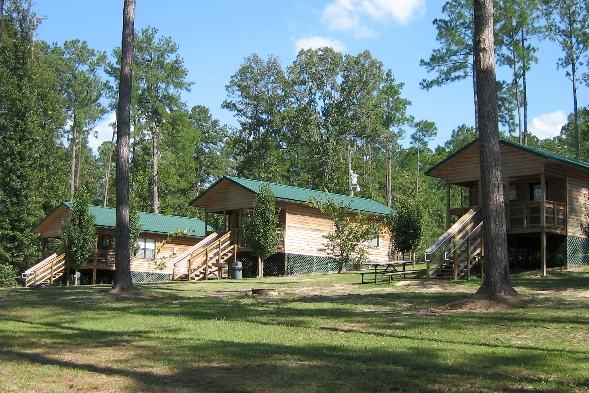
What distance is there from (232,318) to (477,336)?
5152mm

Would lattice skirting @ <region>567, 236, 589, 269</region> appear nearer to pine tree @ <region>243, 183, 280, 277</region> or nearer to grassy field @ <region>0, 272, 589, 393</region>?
grassy field @ <region>0, 272, 589, 393</region>

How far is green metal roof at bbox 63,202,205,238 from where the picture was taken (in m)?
37.3

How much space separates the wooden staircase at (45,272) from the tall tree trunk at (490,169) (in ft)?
83.4

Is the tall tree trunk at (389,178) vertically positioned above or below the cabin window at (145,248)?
above

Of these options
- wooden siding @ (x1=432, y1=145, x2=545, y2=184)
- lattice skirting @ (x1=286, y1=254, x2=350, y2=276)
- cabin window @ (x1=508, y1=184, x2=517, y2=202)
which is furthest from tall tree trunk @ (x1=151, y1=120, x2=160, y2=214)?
cabin window @ (x1=508, y1=184, x2=517, y2=202)

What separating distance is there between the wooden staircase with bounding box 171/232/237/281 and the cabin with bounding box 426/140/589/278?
10.9m

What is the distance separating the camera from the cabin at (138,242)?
122 feet

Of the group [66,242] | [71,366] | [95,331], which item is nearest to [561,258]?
[95,331]

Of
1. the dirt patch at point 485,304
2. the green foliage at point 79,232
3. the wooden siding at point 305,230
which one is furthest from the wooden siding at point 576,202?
the green foliage at point 79,232

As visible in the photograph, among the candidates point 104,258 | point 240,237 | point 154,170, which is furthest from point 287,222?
point 154,170

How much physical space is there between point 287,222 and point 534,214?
40.6 ft

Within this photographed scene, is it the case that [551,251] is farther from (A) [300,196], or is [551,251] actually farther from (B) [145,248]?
(B) [145,248]

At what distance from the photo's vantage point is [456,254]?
2194 cm

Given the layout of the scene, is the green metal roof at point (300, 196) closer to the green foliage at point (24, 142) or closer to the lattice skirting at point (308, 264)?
the lattice skirting at point (308, 264)
